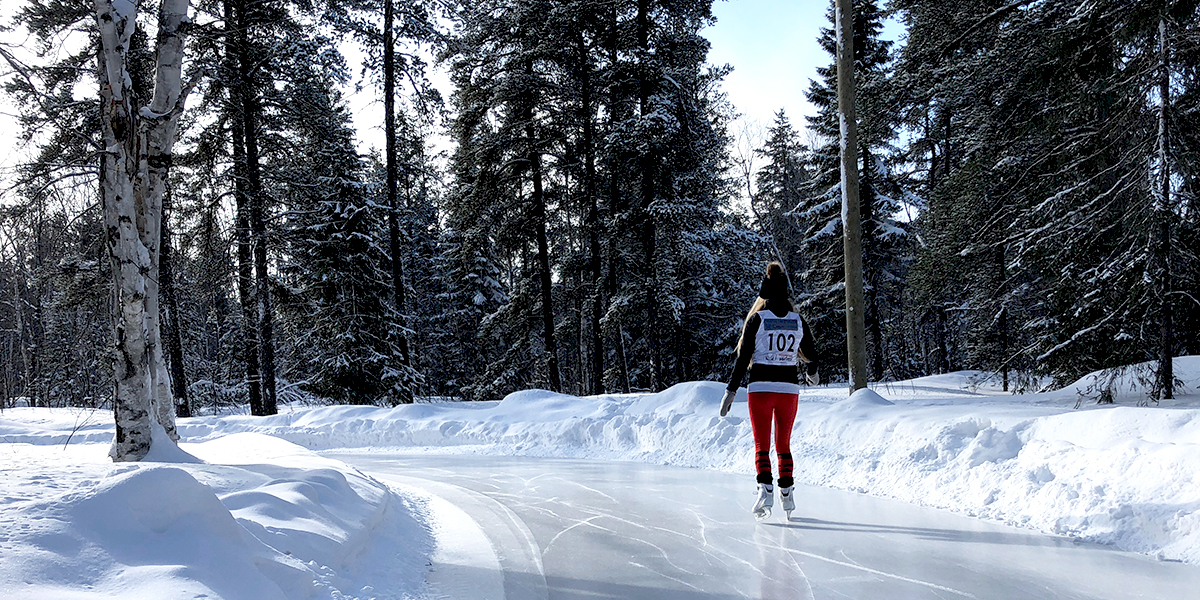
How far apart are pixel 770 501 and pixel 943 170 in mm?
28229

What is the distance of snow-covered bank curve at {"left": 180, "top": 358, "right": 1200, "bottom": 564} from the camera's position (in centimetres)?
520

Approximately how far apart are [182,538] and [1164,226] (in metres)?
12.9

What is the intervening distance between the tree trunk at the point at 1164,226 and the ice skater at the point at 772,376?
25.6 ft

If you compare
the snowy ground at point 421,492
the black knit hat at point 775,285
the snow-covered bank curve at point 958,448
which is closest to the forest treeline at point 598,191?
the snowy ground at point 421,492

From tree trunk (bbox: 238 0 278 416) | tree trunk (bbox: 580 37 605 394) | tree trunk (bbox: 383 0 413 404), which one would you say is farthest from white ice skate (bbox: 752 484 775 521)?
tree trunk (bbox: 383 0 413 404)

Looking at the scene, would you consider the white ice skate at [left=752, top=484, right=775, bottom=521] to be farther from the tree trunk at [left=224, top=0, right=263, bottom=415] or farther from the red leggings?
the tree trunk at [left=224, top=0, right=263, bottom=415]

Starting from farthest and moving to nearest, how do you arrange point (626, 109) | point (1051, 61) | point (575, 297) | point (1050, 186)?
point (575, 297) → point (626, 109) → point (1050, 186) → point (1051, 61)

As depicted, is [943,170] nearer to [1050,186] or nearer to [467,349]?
[1050,186]

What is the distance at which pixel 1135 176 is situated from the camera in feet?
35.9

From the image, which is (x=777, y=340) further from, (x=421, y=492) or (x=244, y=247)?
(x=244, y=247)

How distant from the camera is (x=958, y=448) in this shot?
23.1 ft

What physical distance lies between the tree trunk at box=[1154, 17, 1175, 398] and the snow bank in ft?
37.3

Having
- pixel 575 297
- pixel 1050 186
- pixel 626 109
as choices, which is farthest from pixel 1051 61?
pixel 575 297

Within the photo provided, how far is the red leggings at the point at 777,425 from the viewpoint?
19.7 feet
